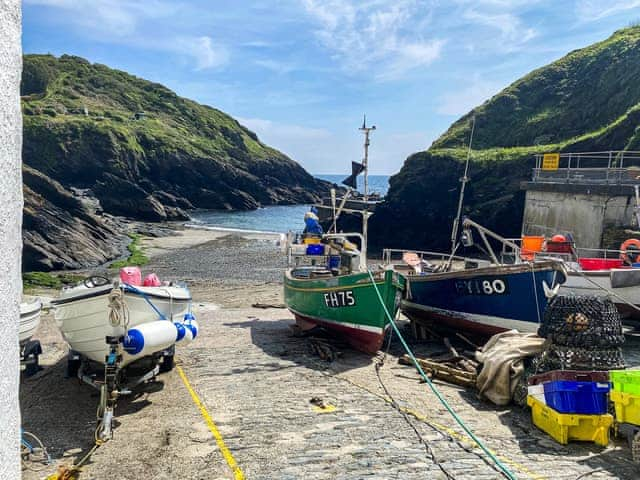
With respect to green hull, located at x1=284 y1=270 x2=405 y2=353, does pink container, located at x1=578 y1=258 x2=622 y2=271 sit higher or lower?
higher

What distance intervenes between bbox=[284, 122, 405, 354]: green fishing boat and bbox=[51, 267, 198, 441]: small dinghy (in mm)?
3924

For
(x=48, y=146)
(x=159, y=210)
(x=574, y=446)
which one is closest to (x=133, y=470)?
(x=574, y=446)

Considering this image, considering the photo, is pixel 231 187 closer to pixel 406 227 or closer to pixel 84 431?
pixel 406 227

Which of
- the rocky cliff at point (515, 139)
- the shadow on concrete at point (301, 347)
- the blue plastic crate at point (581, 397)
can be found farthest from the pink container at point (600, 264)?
the rocky cliff at point (515, 139)

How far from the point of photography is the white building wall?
186cm

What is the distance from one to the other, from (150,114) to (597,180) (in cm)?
11524

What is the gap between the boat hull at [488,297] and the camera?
37.7 feet

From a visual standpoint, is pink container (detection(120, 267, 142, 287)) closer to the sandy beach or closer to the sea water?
the sandy beach

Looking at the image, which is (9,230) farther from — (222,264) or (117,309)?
(222,264)

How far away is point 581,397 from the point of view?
693cm

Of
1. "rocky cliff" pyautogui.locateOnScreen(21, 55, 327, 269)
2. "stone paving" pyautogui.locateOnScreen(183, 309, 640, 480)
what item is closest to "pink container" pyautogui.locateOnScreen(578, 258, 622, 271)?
"stone paving" pyautogui.locateOnScreen(183, 309, 640, 480)

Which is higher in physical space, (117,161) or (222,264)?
(117,161)

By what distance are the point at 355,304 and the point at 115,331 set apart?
5.59 m

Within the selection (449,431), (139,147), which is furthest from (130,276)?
(139,147)
